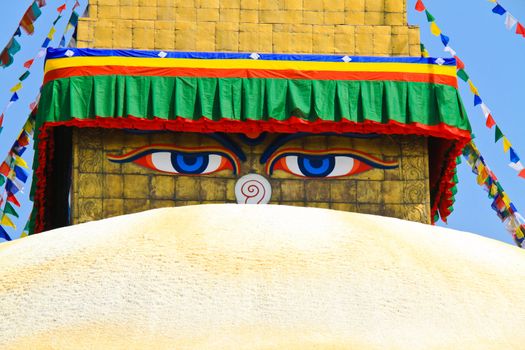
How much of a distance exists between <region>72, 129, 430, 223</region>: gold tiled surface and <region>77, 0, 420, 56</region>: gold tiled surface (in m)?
1.12

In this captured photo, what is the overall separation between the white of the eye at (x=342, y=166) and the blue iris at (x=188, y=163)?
150 cm

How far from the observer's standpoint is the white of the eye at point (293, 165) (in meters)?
13.9

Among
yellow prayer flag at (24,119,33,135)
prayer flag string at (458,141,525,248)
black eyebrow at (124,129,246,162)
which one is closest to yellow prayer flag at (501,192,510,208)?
prayer flag string at (458,141,525,248)

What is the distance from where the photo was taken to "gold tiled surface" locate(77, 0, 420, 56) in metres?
14.2

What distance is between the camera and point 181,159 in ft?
45.5

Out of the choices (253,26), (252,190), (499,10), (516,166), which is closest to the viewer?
(252,190)

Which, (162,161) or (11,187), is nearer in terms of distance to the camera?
(162,161)

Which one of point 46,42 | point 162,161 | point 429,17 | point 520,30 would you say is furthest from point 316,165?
point 46,42

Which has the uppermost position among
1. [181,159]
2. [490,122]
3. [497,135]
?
[490,122]

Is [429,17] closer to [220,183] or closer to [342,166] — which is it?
[342,166]

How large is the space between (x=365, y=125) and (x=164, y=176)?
2.39 meters

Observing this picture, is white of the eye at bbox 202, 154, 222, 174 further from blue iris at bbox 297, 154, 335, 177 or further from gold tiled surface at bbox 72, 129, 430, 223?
blue iris at bbox 297, 154, 335, 177

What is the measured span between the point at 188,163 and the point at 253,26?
6.20 feet

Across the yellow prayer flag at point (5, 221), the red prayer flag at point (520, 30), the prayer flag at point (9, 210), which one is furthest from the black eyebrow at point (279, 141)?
the yellow prayer flag at point (5, 221)
